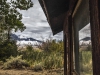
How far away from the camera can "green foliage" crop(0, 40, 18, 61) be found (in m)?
13.1

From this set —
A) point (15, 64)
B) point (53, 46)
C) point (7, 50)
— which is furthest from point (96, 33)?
point (53, 46)

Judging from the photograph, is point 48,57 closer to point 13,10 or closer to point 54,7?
point 13,10

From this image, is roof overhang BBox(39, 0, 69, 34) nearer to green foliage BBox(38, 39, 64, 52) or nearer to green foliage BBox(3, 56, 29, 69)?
green foliage BBox(3, 56, 29, 69)

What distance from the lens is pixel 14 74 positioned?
8.62 meters

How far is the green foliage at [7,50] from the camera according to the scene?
13.1 metres

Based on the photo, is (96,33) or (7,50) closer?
(96,33)

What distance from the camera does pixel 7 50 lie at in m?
13.4

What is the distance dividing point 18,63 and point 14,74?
8.00 ft

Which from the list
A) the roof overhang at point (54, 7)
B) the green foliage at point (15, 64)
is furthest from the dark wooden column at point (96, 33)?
the green foliage at point (15, 64)

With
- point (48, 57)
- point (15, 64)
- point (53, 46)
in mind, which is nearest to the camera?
point (15, 64)

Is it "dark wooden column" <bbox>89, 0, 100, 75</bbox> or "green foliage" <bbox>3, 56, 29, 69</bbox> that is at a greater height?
"dark wooden column" <bbox>89, 0, 100, 75</bbox>

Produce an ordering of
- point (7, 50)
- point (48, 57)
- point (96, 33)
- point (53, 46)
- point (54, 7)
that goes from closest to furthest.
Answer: point (96, 33)
point (54, 7)
point (48, 57)
point (7, 50)
point (53, 46)

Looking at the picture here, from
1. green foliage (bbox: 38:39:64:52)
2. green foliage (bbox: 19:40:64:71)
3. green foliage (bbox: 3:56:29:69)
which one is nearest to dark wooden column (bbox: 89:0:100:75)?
green foliage (bbox: 19:40:64:71)

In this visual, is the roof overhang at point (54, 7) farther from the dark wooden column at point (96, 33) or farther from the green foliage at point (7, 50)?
the green foliage at point (7, 50)
